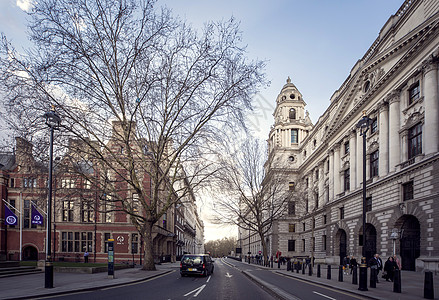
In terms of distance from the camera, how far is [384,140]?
120 feet

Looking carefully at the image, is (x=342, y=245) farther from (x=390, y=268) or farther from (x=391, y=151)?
(x=390, y=268)

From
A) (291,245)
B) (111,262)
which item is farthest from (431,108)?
(291,245)

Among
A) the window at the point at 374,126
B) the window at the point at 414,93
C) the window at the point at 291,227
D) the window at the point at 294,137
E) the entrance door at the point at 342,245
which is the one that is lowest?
the window at the point at 291,227

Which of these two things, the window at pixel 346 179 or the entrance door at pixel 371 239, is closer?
the entrance door at pixel 371 239

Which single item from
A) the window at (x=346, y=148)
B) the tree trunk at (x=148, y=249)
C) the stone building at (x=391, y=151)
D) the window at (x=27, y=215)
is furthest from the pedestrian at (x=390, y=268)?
the window at (x=27, y=215)

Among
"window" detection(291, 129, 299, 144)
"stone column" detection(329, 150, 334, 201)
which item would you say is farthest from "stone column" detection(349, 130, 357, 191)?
"window" detection(291, 129, 299, 144)

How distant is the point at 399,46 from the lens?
3272 cm

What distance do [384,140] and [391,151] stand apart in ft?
7.57

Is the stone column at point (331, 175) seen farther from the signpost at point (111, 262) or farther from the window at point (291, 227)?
the signpost at point (111, 262)

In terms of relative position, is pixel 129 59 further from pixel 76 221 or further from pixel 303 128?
pixel 303 128

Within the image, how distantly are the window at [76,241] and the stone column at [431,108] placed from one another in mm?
40344

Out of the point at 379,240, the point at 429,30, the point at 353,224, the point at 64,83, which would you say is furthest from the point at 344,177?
the point at 64,83

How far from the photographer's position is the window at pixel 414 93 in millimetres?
30955

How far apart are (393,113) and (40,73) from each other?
2946cm
